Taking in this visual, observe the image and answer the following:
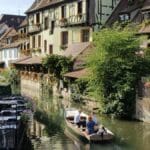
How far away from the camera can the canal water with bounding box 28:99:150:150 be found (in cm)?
2525

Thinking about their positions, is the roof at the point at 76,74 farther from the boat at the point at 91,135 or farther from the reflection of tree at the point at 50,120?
the boat at the point at 91,135

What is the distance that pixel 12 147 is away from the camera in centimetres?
2139

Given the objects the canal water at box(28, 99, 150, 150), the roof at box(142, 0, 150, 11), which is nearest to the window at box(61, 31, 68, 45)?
the roof at box(142, 0, 150, 11)

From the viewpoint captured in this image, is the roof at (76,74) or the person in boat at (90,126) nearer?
the person in boat at (90,126)

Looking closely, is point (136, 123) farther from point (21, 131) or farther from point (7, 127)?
point (7, 127)

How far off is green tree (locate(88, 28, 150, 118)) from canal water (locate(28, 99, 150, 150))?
125 cm

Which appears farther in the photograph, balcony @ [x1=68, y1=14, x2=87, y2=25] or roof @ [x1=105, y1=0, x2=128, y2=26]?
balcony @ [x1=68, y1=14, x2=87, y2=25]

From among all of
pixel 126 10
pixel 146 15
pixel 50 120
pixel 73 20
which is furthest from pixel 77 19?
pixel 50 120

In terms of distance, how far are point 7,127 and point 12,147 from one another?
3.11 feet

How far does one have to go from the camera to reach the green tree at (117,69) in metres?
33.1

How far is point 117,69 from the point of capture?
34000 millimetres

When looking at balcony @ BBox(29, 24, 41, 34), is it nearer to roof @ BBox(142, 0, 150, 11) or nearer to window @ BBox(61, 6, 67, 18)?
window @ BBox(61, 6, 67, 18)

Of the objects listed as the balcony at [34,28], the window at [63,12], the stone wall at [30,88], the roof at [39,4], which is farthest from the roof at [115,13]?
the balcony at [34,28]

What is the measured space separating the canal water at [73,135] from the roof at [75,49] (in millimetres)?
13159
